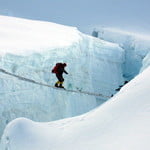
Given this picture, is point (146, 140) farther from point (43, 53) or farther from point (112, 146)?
point (43, 53)

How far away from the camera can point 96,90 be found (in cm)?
1844

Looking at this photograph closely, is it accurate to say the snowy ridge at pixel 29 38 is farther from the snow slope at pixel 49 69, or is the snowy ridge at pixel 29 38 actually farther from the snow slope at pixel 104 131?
the snow slope at pixel 104 131

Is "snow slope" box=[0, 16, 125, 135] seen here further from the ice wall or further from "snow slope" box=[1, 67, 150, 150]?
"snow slope" box=[1, 67, 150, 150]

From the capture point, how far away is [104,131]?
3061 mm

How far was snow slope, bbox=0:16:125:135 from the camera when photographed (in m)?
11.3

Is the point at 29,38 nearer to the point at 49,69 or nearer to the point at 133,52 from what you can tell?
the point at 49,69

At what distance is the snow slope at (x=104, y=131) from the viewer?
2623mm

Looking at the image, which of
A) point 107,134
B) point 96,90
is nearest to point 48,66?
point 96,90

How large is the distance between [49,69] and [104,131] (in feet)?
35.5

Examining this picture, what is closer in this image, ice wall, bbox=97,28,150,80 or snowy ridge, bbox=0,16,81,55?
snowy ridge, bbox=0,16,81,55

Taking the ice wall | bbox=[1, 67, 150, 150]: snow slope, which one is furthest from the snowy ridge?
bbox=[1, 67, 150, 150]: snow slope

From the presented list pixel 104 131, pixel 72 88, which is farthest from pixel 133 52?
pixel 104 131

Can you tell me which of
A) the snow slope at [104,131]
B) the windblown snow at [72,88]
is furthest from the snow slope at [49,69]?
the snow slope at [104,131]

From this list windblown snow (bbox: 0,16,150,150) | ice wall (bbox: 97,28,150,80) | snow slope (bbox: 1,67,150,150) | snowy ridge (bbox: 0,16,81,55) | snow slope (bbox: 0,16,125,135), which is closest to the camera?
snow slope (bbox: 1,67,150,150)
